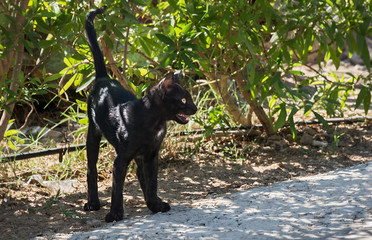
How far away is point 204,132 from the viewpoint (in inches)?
204

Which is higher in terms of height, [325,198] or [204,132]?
[204,132]

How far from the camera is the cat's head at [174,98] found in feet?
11.1

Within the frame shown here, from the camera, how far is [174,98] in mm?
3379

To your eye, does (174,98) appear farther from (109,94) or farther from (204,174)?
(204,174)

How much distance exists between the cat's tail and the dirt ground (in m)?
1.00

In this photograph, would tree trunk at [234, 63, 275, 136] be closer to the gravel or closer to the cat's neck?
the gravel

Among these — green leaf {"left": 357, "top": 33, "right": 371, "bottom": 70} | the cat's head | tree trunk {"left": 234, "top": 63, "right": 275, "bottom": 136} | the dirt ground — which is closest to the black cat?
the cat's head

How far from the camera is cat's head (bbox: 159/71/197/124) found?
3375 millimetres

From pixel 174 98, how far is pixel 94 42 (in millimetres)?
910

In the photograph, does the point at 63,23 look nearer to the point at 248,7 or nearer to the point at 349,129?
the point at 248,7

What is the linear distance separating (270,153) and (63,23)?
2429 mm

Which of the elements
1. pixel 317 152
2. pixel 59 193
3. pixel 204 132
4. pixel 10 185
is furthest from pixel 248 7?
pixel 10 185

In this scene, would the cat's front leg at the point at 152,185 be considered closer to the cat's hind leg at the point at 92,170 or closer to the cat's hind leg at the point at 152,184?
the cat's hind leg at the point at 152,184

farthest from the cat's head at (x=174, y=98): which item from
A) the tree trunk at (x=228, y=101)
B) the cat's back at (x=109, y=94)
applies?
the tree trunk at (x=228, y=101)
